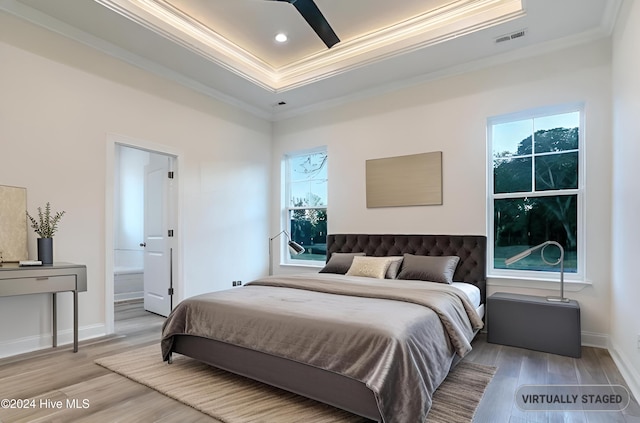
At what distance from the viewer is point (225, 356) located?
263 centimetres

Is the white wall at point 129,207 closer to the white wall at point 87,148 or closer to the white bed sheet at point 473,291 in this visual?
the white wall at point 87,148

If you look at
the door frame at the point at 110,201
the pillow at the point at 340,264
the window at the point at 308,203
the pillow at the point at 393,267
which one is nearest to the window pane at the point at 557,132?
the pillow at the point at 393,267

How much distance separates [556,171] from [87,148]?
4848 mm

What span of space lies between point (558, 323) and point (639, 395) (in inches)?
35.8

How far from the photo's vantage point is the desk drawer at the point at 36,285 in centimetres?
278

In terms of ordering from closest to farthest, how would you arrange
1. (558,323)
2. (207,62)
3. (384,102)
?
1. (558,323)
2. (207,62)
3. (384,102)

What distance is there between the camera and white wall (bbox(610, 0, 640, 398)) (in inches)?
98.5

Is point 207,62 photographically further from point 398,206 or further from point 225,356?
point 225,356

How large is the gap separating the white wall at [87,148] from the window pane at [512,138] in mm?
3511

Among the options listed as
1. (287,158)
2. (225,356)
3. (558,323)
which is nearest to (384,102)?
(287,158)

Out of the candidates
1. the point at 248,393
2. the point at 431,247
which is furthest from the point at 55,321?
the point at 431,247

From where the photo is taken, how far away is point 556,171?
148 inches

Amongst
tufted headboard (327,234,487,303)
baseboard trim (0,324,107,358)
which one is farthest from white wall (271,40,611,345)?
baseboard trim (0,324,107,358)

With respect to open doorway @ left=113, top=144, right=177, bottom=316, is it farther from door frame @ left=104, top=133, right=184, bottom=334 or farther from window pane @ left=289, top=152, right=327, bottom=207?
window pane @ left=289, top=152, right=327, bottom=207
